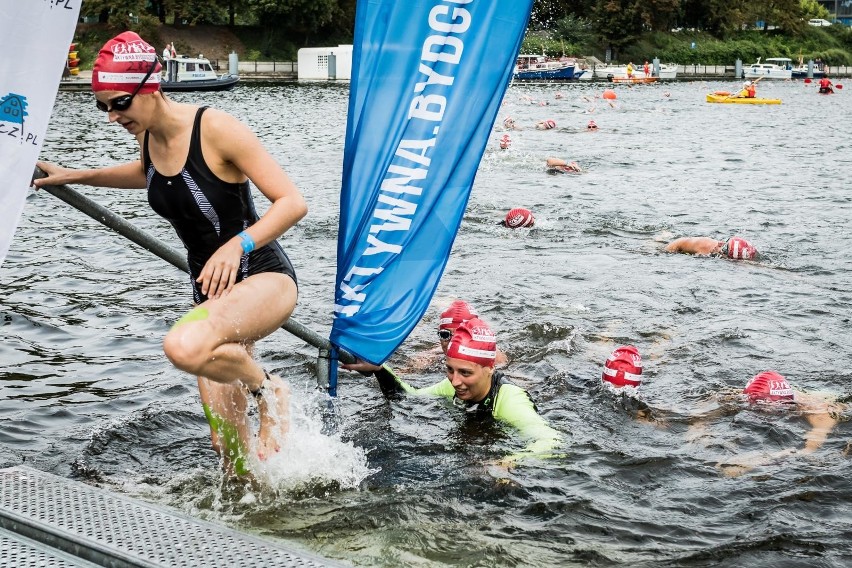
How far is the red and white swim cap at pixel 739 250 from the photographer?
47.1 ft

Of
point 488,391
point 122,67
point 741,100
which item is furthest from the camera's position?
point 741,100

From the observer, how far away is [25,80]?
4305 millimetres

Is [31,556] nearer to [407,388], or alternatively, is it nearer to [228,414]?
[228,414]

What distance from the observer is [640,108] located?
5056 centimetres

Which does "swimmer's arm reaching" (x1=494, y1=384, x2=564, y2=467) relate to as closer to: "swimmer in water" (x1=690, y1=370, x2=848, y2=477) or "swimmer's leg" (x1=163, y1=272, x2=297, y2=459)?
"swimmer in water" (x1=690, y1=370, x2=848, y2=477)

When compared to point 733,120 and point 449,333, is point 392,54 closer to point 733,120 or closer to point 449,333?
point 449,333

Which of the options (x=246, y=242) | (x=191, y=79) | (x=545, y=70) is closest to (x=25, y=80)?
(x=246, y=242)

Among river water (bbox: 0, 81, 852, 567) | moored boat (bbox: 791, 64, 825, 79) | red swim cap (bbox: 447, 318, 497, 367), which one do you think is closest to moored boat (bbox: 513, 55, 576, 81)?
moored boat (bbox: 791, 64, 825, 79)

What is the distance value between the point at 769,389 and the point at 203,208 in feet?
17.5

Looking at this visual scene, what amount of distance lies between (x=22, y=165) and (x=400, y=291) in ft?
7.20

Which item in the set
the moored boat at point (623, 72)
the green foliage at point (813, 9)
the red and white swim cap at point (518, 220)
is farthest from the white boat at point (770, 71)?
the red and white swim cap at point (518, 220)

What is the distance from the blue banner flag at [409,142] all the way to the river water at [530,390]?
2.98ft

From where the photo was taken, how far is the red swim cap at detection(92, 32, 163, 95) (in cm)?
463

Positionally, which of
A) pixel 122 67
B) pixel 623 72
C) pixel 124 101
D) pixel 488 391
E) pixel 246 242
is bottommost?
pixel 488 391
